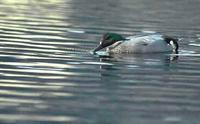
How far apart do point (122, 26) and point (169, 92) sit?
1747 centimetres

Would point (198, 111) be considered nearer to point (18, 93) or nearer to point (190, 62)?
point (18, 93)

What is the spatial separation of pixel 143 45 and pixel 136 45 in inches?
7.7

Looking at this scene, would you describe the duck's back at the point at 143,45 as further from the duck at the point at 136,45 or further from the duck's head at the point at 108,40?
the duck's head at the point at 108,40

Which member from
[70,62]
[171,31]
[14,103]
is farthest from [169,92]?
[171,31]

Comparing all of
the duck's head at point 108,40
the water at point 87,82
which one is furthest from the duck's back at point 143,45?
→ the water at point 87,82

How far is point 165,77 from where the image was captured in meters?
16.8

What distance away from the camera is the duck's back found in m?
22.4

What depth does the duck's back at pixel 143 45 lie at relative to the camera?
73.6 feet

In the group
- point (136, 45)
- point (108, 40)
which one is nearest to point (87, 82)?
point (136, 45)

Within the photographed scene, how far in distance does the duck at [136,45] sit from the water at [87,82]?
1.50 feet

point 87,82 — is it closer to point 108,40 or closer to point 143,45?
point 143,45

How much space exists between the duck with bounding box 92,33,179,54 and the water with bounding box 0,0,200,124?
0.46 meters

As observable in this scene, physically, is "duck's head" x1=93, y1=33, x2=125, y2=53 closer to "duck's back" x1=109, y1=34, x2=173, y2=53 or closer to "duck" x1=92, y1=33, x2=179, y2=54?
"duck" x1=92, y1=33, x2=179, y2=54

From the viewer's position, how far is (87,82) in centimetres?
1557
